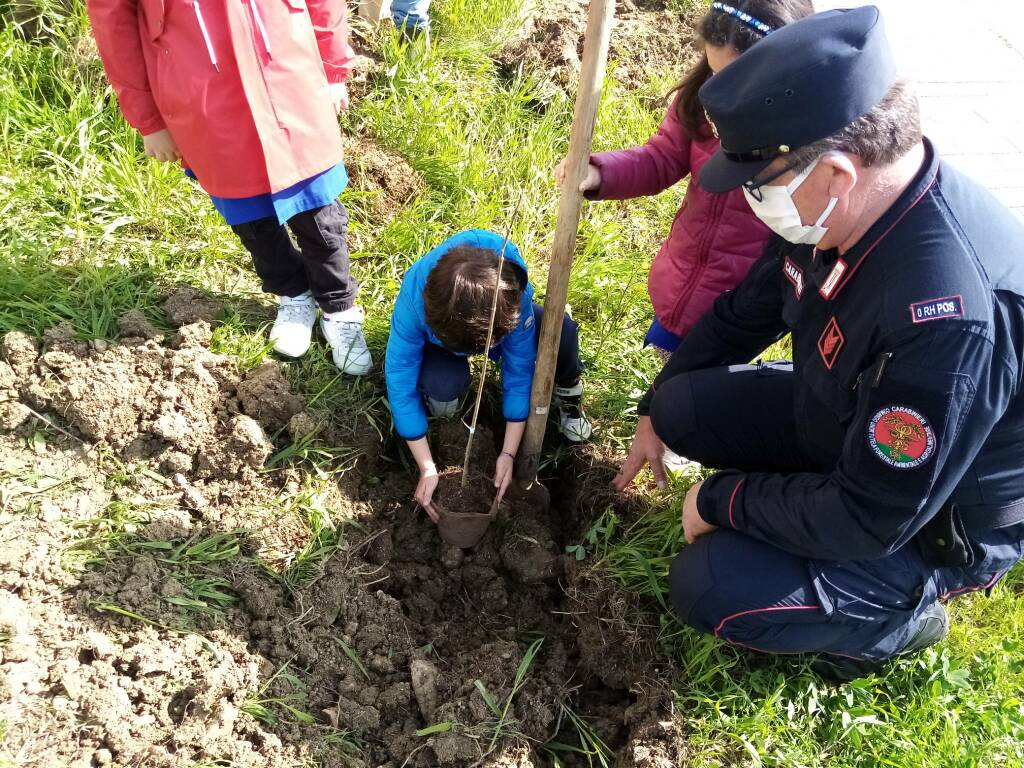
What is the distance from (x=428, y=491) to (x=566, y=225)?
97 centimetres

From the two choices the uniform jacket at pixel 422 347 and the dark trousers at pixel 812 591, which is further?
the uniform jacket at pixel 422 347

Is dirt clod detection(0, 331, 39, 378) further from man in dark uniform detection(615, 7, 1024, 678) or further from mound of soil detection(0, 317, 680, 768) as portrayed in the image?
man in dark uniform detection(615, 7, 1024, 678)

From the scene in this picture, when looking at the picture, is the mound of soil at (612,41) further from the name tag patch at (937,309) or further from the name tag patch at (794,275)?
the name tag patch at (937,309)

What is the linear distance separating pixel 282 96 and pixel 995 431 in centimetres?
211

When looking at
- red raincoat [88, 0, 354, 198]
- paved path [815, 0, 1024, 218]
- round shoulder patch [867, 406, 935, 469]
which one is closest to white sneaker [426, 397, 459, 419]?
red raincoat [88, 0, 354, 198]

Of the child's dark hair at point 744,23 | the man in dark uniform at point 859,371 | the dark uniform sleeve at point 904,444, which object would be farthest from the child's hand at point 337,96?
the dark uniform sleeve at point 904,444

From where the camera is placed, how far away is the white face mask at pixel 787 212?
1.74 meters

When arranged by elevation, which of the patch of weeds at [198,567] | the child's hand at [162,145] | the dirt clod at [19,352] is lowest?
the patch of weeds at [198,567]

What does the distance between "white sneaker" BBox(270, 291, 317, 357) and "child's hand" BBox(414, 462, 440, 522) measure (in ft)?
2.22

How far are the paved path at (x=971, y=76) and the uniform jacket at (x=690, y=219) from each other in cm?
236

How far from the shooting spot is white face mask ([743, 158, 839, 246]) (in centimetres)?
174

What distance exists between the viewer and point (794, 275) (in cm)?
216

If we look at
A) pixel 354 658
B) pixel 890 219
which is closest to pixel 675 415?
pixel 890 219

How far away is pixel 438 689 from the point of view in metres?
2.22
